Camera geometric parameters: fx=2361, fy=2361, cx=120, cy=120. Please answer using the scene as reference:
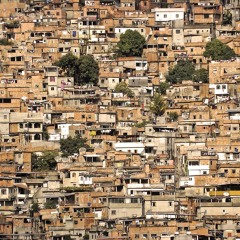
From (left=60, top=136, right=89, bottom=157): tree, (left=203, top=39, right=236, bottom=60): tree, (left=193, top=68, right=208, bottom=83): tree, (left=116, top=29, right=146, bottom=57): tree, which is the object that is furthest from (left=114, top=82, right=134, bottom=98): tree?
(left=60, top=136, right=89, bottom=157): tree

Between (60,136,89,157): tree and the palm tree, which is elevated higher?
the palm tree

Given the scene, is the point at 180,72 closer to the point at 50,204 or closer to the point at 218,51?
the point at 218,51

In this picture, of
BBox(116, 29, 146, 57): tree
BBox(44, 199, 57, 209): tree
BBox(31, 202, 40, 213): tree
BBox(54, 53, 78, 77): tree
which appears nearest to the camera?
BBox(31, 202, 40, 213): tree

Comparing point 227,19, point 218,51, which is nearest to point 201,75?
point 218,51

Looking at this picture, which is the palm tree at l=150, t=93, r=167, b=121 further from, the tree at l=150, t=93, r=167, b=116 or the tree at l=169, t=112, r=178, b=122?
the tree at l=169, t=112, r=178, b=122

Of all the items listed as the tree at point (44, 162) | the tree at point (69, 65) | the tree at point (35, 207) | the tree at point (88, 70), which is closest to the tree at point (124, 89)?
the tree at point (88, 70)

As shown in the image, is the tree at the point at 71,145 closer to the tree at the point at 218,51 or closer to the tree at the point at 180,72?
the tree at the point at 180,72
